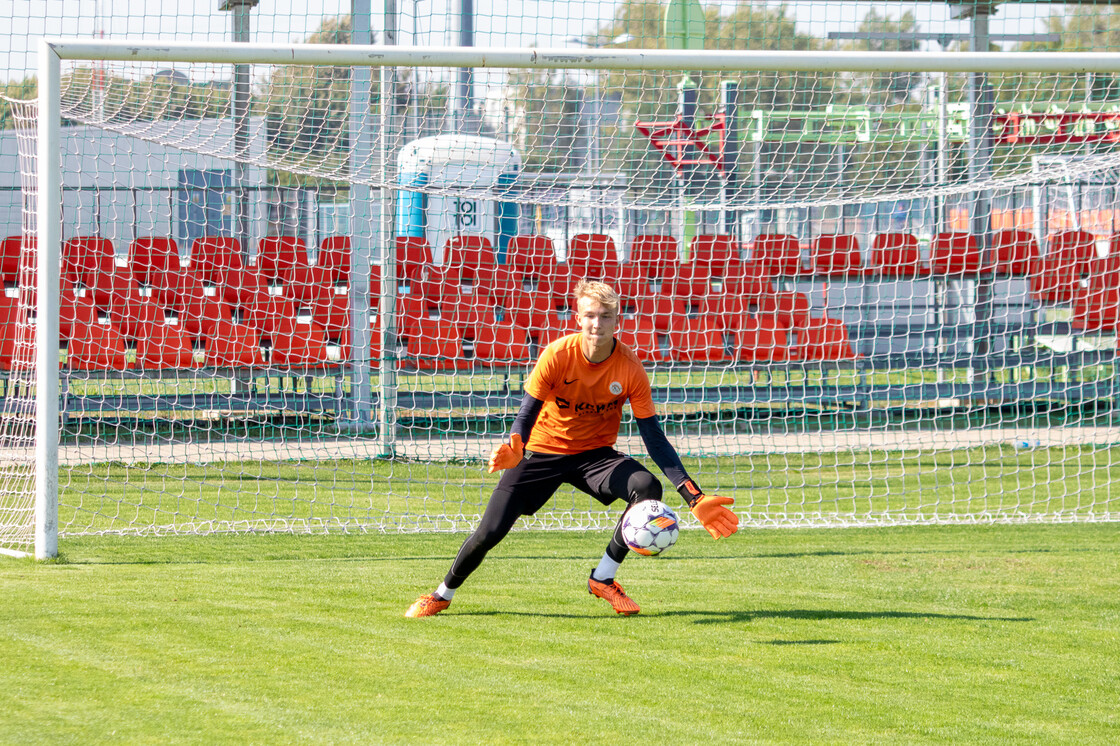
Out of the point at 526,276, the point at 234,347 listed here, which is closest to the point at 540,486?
the point at 234,347

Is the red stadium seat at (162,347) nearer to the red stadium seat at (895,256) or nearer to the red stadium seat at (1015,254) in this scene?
the red stadium seat at (895,256)

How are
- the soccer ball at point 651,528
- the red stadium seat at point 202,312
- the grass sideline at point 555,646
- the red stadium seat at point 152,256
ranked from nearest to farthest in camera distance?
the grass sideline at point 555,646
the soccer ball at point 651,528
the red stadium seat at point 202,312
the red stadium seat at point 152,256

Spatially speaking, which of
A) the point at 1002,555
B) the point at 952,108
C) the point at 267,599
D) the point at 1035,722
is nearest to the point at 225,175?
the point at 952,108

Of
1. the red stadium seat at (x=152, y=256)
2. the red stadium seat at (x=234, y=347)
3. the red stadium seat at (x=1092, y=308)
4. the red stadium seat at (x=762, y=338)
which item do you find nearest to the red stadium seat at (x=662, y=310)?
the red stadium seat at (x=762, y=338)

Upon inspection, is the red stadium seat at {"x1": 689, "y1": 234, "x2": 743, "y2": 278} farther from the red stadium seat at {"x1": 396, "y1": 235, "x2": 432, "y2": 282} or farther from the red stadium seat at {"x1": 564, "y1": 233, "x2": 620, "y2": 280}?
the red stadium seat at {"x1": 396, "y1": 235, "x2": 432, "y2": 282}

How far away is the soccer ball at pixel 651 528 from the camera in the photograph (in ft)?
15.6

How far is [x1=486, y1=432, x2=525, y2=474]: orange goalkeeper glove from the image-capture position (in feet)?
15.7

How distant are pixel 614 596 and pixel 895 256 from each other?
967cm

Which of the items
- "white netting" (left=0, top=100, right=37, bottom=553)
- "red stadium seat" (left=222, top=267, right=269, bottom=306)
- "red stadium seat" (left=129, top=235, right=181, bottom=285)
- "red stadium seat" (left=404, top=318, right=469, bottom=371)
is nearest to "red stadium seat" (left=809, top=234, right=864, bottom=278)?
"red stadium seat" (left=404, top=318, right=469, bottom=371)

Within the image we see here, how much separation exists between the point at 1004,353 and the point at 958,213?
6.97ft

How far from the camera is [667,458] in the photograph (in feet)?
16.3

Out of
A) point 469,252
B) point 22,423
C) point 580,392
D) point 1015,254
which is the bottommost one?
point 22,423

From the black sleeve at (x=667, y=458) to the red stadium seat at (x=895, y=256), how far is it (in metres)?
8.68

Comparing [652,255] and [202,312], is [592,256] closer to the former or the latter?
A: [652,255]
